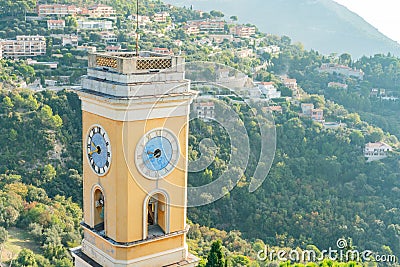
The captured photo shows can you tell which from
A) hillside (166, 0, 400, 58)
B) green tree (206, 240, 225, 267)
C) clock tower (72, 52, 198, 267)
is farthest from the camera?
hillside (166, 0, 400, 58)

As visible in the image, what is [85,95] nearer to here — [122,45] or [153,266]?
[153,266]

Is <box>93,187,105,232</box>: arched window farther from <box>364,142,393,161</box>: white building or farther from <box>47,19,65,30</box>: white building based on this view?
<box>47,19,65,30</box>: white building

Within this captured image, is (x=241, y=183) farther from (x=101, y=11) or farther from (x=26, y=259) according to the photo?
(x=101, y=11)

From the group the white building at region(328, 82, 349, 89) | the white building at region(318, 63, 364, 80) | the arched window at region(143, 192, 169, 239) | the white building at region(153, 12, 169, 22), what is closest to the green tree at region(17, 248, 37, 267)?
the arched window at region(143, 192, 169, 239)

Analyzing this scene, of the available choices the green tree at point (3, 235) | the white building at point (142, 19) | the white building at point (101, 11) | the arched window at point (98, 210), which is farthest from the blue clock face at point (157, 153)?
the white building at point (101, 11)

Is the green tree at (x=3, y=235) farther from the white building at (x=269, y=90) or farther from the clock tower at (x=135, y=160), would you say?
the white building at (x=269, y=90)

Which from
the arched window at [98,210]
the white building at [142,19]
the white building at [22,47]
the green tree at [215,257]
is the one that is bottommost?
the green tree at [215,257]

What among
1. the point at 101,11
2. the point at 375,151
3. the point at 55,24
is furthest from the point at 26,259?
the point at 101,11
